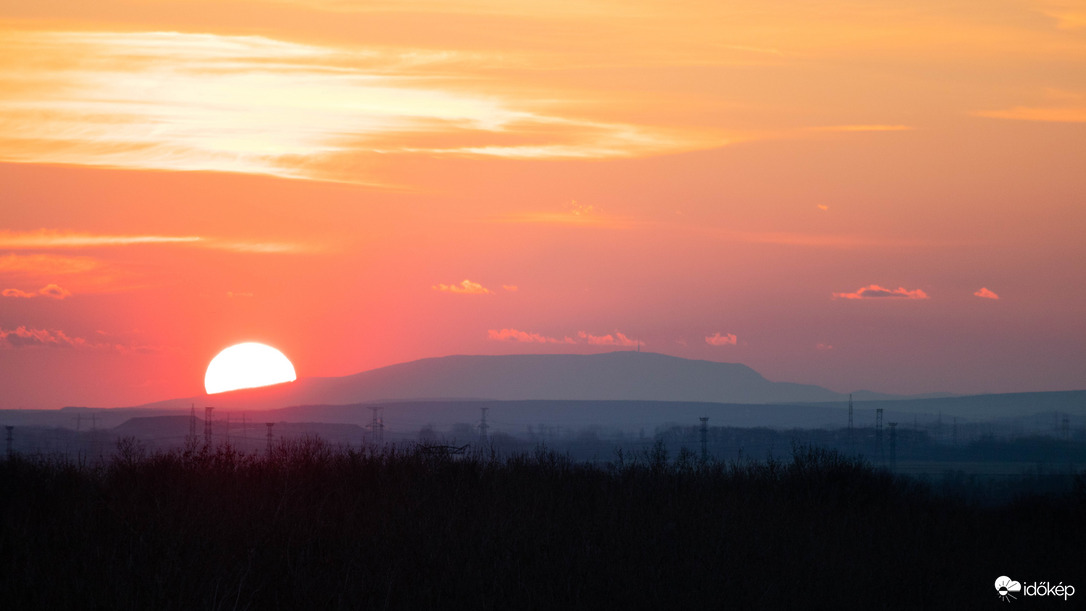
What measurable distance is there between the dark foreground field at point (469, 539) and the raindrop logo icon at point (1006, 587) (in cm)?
21

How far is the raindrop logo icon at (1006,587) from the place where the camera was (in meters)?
16.1

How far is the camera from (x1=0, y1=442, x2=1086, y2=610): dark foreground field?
12.9 m

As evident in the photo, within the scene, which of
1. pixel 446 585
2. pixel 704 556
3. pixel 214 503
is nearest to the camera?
pixel 446 585

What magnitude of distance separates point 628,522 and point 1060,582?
285 inches

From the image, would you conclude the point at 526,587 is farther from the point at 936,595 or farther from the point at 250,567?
the point at 936,595

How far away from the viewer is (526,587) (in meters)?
13.1

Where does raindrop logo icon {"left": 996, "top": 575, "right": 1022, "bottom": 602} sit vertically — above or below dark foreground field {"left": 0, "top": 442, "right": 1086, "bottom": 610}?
below

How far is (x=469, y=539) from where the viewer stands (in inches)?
608

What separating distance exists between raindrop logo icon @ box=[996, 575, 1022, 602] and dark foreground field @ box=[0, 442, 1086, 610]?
208 millimetres

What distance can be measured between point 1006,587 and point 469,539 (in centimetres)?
845

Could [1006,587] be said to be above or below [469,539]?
below

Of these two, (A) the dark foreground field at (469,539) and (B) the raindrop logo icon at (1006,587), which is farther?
(B) the raindrop logo icon at (1006,587)

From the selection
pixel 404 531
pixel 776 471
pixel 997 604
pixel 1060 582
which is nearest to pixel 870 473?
pixel 776 471

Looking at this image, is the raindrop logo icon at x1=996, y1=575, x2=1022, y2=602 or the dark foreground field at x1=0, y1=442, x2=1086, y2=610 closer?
the dark foreground field at x1=0, y1=442, x2=1086, y2=610
